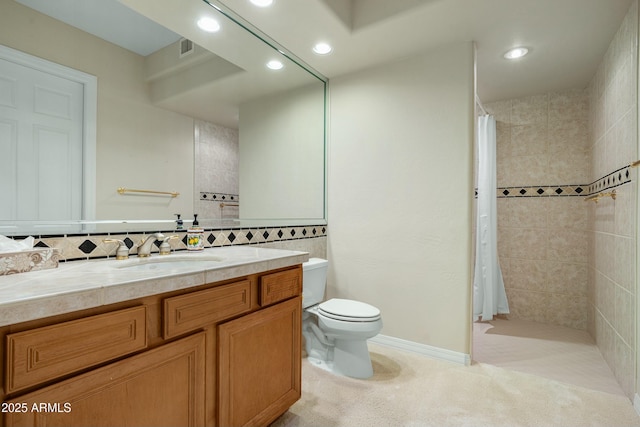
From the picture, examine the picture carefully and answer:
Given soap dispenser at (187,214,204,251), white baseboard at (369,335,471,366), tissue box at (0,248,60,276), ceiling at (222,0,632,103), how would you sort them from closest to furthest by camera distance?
tissue box at (0,248,60,276) < soap dispenser at (187,214,204,251) < ceiling at (222,0,632,103) < white baseboard at (369,335,471,366)

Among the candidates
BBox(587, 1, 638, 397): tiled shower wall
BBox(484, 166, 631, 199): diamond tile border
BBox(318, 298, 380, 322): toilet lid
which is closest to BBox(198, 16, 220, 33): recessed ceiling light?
BBox(318, 298, 380, 322): toilet lid

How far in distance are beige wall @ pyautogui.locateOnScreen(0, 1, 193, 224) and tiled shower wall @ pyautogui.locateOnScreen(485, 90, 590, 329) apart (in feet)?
10.2

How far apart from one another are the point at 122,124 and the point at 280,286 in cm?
111

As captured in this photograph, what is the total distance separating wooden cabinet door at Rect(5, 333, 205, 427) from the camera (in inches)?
31.0

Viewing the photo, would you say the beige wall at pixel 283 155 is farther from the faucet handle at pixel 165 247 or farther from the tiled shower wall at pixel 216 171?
the faucet handle at pixel 165 247

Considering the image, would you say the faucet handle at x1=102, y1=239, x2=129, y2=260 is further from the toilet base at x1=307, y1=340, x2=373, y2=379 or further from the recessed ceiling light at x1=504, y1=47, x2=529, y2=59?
the recessed ceiling light at x1=504, y1=47, x2=529, y2=59

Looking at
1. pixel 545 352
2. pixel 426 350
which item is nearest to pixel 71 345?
pixel 426 350

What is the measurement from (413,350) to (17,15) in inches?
113

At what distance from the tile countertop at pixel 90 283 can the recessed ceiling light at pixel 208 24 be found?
1407 millimetres

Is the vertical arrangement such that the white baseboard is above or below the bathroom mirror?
below

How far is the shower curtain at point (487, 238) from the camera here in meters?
3.02

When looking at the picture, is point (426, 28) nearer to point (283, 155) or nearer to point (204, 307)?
point (283, 155)

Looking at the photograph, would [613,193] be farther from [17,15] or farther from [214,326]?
[17,15]

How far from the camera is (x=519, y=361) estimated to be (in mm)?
2293
